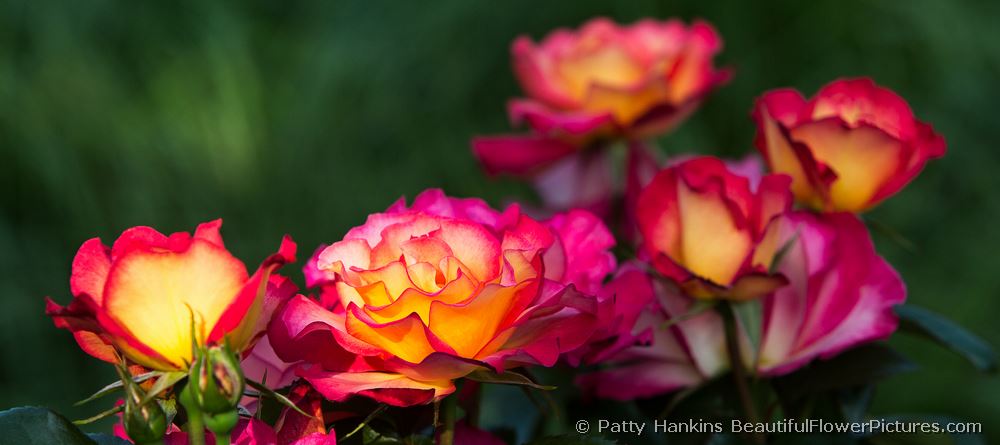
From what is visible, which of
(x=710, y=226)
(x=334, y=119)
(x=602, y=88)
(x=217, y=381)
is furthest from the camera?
(x=334, y=119)

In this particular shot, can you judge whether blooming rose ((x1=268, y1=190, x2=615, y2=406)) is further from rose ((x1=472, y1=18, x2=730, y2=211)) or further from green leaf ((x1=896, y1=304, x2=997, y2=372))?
rose ((x1=472, y1=18, x2=730, y2=211))

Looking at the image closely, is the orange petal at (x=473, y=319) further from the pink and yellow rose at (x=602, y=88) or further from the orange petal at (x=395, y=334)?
the pink and yellow rose at (x=602, y=88)

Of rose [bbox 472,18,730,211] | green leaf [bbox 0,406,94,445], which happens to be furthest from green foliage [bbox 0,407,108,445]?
rose [bbox 472,18,730,211]

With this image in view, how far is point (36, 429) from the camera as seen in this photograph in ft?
1.30

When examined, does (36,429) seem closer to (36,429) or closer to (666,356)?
(36,429)

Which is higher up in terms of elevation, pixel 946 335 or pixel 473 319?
pixel 473 319

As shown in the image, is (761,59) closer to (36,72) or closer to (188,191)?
(188,191)

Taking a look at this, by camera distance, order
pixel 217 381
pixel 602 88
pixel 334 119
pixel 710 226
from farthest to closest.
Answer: pixel 334 119
pixel 602 88
pixel 710 226
pixel 217 381

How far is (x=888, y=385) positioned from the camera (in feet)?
6.12

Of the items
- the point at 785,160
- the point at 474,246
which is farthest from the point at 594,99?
the point at 474,246

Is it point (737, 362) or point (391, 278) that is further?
point (737, 362)

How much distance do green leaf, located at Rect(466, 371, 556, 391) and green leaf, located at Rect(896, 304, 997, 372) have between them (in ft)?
0.81

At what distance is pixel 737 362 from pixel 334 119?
1550 mm

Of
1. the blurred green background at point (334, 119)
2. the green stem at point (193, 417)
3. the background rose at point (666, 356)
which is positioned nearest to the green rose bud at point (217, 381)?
the green stem at point (193, 417)
